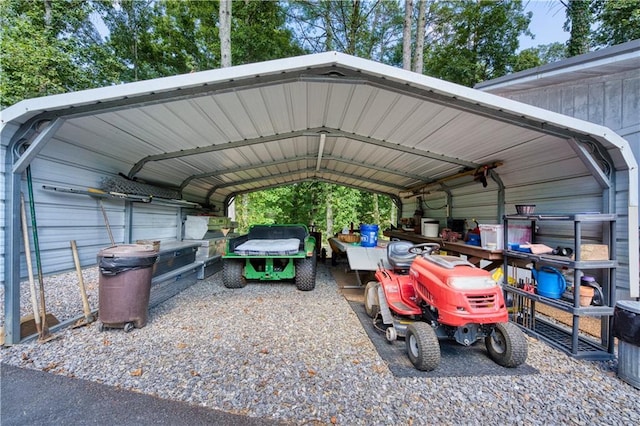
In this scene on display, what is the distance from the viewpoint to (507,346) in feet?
7.38

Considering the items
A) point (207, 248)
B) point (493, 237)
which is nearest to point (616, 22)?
point (493, 237)

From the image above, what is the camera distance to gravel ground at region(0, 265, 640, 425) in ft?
5.74

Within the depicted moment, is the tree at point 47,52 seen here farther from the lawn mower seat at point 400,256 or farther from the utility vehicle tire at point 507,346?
the utility vehicle tire at point 507,346

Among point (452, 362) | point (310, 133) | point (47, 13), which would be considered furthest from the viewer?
point (47, 13)

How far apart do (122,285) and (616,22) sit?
15.4 metres

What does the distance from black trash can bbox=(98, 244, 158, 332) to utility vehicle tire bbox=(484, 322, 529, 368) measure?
3.68 meters

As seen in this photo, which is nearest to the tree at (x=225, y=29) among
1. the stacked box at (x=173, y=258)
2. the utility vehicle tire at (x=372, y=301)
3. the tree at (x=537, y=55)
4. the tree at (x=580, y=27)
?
the stacked box at (x=173, y=258)

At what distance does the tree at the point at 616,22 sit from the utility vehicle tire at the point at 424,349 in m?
12.8

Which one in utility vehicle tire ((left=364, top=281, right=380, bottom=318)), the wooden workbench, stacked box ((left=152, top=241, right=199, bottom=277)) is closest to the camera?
utility vehicle tire ((left=364, top=281, right=380, bottom=318))

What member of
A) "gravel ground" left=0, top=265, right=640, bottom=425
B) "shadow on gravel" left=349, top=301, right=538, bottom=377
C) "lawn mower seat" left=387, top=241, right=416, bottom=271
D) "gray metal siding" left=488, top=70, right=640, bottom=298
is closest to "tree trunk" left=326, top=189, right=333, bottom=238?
"gray metal siding" left=488, top=70, right=640, bottom=298

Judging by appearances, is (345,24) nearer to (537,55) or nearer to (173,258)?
(537,55)

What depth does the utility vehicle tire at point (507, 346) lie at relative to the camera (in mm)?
2215

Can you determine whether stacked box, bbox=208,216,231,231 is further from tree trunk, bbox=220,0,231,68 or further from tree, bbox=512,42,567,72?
tree, bbox=512,42,567,72

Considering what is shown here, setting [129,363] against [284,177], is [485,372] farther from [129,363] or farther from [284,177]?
[284,177]
